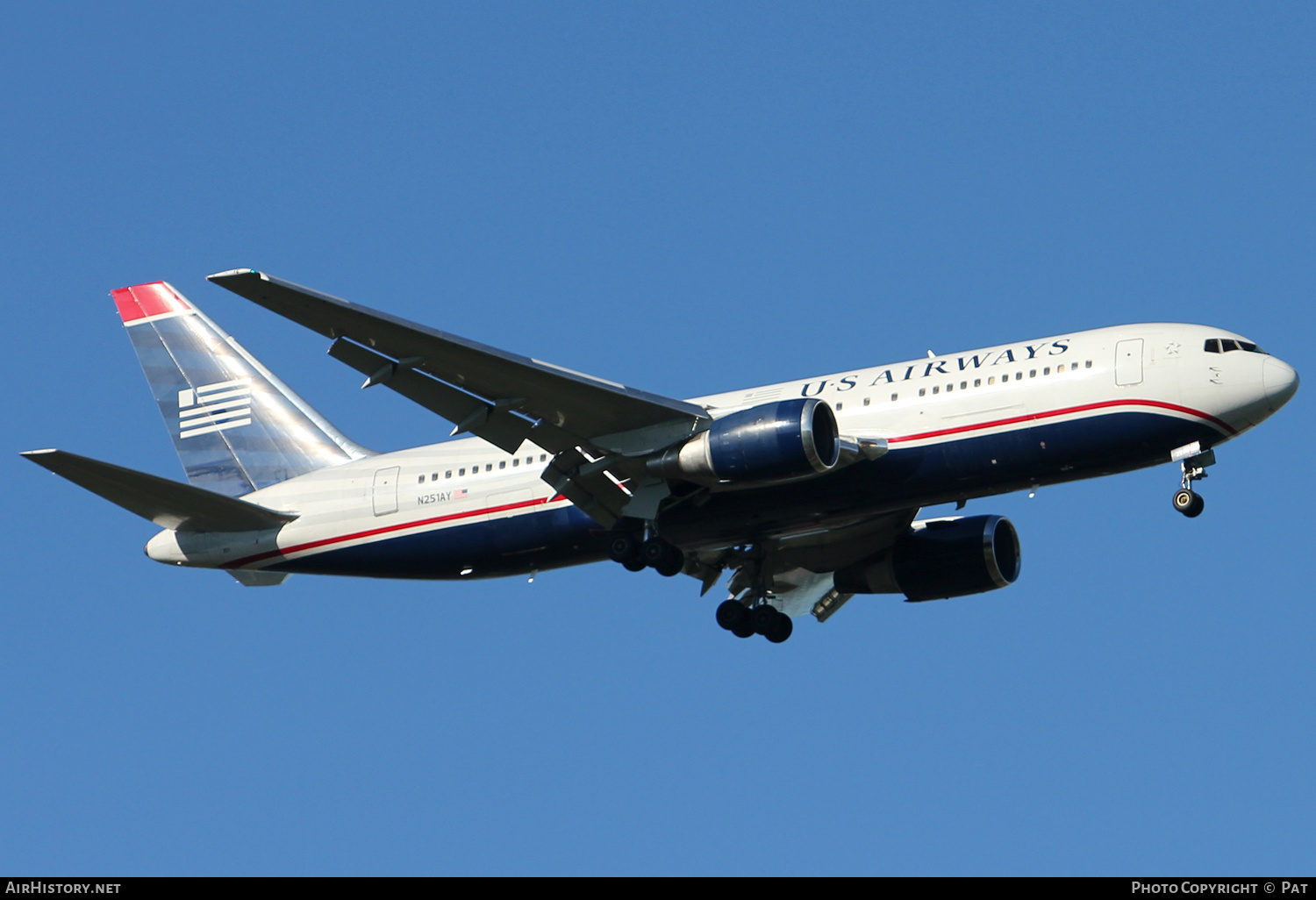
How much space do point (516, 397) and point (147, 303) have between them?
1396cm

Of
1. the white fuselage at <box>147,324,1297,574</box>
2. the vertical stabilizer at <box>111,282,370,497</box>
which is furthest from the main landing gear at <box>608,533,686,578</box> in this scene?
the vertical stabilizer at <box>111,282,370,497</box>

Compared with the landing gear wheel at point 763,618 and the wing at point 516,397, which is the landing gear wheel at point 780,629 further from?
the wing at point 516,397

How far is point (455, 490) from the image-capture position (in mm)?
34250

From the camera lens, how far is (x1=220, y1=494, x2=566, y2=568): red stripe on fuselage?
33.7 meters

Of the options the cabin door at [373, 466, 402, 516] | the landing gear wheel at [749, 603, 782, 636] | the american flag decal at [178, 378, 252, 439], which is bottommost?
the landing gear wheel at [749, 603, 782, 636]

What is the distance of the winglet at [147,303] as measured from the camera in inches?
1576

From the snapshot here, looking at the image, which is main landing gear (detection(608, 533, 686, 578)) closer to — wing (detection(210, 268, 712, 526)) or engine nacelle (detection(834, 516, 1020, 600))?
wing (detection(210, 268, 712, 526))

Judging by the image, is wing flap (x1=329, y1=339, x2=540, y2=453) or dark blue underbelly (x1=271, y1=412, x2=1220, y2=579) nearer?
wing flap (x1=329, y1=339, x2=540, y2=453)

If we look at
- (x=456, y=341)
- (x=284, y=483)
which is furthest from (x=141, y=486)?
(x=456, y=341)

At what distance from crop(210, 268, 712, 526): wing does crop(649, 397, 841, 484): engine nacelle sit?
2.31 feet

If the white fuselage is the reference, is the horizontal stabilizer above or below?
below

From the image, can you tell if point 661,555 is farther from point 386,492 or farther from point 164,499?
point 164,499

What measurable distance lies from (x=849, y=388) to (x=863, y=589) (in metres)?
6.88
